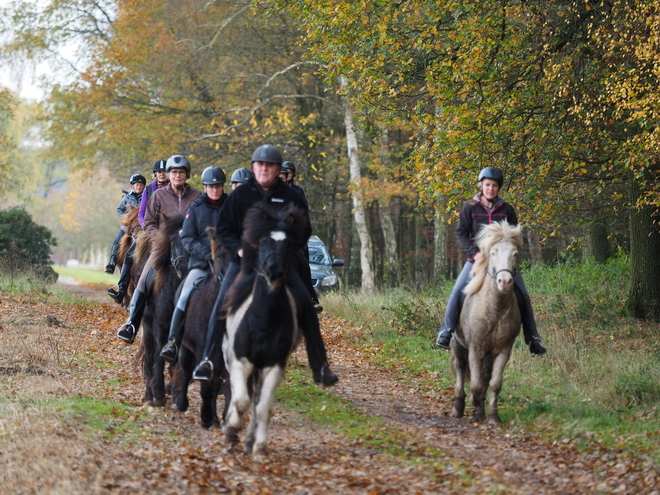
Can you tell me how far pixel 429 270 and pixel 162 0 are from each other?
14.2 meters

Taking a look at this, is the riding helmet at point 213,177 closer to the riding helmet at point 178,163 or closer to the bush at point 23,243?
the riding helmet at point 178,163

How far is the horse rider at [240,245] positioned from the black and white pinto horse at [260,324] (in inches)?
11.8

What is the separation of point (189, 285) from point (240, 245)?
1536 mm

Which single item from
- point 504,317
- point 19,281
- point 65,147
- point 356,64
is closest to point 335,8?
point 356,64

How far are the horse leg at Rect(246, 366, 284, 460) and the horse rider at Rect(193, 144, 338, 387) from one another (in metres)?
0.61

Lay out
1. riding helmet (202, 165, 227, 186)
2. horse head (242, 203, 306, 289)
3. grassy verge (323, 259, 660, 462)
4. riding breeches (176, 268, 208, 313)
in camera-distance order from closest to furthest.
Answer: horse head (242, 203, 306, 289) → grassy verge (323, 259, 660, 462) → riding breeches (176, 268, 208, 313) → riding helmet (202, 165, 227, 186)

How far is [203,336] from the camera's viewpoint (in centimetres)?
824

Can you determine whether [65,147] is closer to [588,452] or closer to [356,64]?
[356,64]

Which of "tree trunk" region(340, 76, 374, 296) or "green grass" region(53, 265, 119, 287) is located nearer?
"tree trunk" region(340, 76, 374, 296)

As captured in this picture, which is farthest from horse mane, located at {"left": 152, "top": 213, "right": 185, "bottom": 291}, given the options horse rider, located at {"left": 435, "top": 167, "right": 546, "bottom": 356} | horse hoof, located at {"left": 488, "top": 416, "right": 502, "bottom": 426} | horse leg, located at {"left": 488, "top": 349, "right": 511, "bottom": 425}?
horse hoof, located at {"left": 488, "top": 416, "right": 502, "bottom": 426}

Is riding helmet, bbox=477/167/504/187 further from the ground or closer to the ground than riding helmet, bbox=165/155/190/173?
closer to the ground

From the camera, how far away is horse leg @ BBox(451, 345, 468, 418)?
964 centimetres

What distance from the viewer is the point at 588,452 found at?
7.54 metres

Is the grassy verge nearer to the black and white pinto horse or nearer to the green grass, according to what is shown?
the black and white pinto horse
